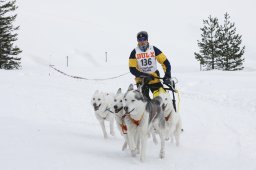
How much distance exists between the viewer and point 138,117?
6090 mm

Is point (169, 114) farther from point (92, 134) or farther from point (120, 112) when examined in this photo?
point (92, 134)

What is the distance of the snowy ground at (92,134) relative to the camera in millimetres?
5754

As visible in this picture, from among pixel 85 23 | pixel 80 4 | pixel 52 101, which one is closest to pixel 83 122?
pixel 52 101

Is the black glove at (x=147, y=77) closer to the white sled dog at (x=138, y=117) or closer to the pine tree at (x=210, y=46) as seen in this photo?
the white sled dog at (x=138, y=117)

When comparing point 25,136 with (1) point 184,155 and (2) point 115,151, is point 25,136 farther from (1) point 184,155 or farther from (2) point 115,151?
(1) point 184,155

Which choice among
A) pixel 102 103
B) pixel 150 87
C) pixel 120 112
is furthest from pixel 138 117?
pixel 102 103

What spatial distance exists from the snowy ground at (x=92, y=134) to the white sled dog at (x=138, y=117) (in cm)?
25

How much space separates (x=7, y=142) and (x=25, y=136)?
0.75 meters

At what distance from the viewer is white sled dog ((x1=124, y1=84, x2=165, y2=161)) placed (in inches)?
237

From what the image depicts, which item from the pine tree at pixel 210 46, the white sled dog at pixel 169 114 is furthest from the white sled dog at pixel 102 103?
the pine tree at pixel 210 46

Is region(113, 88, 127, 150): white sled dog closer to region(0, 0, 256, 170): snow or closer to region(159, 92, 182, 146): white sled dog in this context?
region(0, 0, 256, 170): snow

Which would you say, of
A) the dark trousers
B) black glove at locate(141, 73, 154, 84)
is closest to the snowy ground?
the dark trousers

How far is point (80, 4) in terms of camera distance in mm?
94375

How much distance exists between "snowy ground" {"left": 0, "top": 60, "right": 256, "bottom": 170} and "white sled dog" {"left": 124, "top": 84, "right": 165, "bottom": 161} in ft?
0.82
